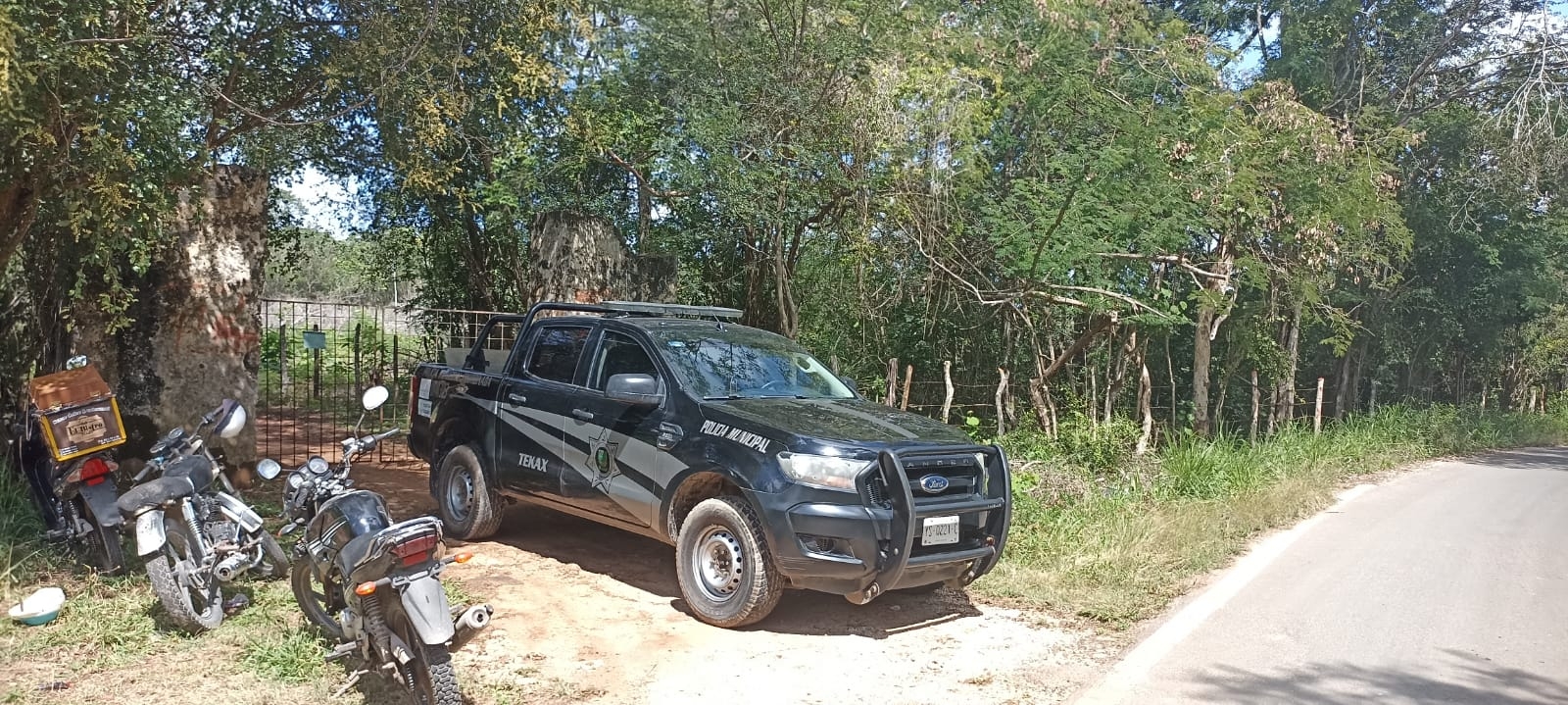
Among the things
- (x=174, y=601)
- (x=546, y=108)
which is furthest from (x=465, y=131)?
(x=174, y=601)

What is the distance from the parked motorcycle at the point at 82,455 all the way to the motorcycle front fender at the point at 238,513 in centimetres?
74

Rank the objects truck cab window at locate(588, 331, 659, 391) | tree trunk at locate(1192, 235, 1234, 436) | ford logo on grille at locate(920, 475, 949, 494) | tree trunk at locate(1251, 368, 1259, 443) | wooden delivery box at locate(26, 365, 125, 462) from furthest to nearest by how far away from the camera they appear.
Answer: tree trunk at locate(1251, 368, 1259, 443), tree trunk at locate(1192, 235, 1234, 436), truck cab window at locate(588, 331, 659, 391), wooden delivery box at locate(26, 365, 125, 462), ford logo on grille at locate(920, 475, 949, 494)

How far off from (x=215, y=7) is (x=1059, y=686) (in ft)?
25.5

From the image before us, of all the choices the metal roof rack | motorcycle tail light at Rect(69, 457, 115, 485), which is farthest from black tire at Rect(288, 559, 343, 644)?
the metal roof rack

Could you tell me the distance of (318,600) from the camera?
5648mm

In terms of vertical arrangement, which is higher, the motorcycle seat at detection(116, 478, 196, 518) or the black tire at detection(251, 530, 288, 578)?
the motorcycle seat at detection(116, 478, 196, 518)

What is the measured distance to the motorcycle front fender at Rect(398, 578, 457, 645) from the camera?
448 centimetres

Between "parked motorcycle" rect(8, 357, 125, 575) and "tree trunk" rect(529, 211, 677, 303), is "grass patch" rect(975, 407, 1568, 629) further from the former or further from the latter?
"parked motorcycle" rect(8, 357, 125, 575)

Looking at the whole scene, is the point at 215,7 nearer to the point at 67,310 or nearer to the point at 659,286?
the point at 67,310

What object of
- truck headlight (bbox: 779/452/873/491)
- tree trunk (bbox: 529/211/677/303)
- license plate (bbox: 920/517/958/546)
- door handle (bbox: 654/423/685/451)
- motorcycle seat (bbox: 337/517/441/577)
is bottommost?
license plate (bbox: 920/517/958/546)

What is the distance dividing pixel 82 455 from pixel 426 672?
130 inches

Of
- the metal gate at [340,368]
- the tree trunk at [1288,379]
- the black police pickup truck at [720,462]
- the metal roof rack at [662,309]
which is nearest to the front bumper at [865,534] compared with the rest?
the black police pickup truck at [720,462]

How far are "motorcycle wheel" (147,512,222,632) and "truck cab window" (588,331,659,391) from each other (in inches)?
101

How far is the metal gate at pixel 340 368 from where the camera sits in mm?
12211
